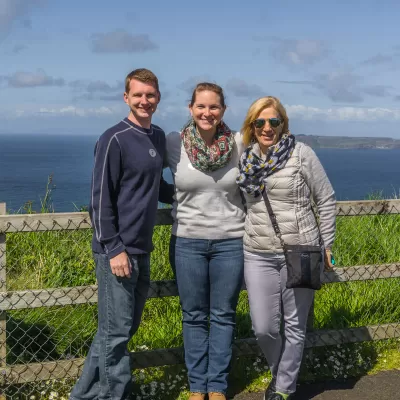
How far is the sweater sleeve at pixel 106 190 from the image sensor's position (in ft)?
12.2

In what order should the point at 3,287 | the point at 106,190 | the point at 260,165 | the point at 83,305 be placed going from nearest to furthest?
the point at 106,190
the point at 260,165
the point at 3,287
the point at 83,305

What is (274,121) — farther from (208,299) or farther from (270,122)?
(208,299)

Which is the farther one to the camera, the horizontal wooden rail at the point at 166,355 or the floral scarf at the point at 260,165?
the horizontal wooden rail at the point at 166,355

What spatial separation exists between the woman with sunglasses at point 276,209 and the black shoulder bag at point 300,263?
0.03 meters

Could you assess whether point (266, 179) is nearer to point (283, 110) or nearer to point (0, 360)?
point (283, 110)

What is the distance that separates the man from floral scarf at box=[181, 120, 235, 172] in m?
0.20

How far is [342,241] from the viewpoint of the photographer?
25.9 feet

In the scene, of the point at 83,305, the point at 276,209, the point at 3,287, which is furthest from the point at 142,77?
the point at 83,305

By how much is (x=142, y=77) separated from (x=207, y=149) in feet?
2.14

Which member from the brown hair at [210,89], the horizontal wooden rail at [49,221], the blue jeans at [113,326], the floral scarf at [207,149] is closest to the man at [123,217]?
the blue jeans at [113,326]

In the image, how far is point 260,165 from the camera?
405 cm

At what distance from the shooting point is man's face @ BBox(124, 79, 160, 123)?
3.81 meters

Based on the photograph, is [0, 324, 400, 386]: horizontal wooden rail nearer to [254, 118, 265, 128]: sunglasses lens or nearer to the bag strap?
the bag strap

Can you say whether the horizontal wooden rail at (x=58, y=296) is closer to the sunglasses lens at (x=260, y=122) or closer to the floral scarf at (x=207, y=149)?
the floral scarf at (x=207, y=149)
